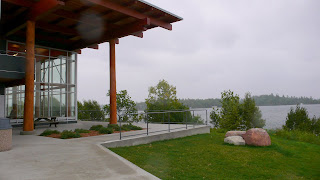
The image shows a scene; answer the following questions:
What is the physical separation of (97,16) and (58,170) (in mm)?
10478

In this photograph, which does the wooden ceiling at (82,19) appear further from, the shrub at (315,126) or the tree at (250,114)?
the shrub at (315,126)

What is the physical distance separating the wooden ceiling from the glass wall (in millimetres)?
823

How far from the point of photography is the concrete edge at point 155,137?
8918 millimetres

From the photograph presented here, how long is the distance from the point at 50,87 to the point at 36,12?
664cm

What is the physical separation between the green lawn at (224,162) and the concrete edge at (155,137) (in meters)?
0.70

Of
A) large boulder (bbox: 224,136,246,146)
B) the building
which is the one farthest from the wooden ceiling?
large boulder (bbox: 224,136,246,146)

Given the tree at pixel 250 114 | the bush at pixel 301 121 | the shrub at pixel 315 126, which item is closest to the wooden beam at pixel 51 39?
the tree at pixel 250 114

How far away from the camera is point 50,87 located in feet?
56.5

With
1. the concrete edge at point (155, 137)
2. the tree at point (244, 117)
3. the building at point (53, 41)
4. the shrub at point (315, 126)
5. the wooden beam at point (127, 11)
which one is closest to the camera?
A: the concrete edge at point (155, 137)

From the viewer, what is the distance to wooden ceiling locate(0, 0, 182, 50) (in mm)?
11906

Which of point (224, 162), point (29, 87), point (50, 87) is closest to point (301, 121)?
point (224, 162)

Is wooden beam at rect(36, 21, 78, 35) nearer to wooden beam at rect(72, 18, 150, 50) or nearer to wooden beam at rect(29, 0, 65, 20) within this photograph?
wooden beam at rect(72, 18, 150, 50)

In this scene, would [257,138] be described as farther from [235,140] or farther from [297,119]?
[297,119]

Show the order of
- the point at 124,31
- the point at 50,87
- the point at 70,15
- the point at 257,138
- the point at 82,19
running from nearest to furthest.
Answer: the point at 257,138, the point at 70,15, the point at 82,19, the point at 124,31, the point at 50,87
